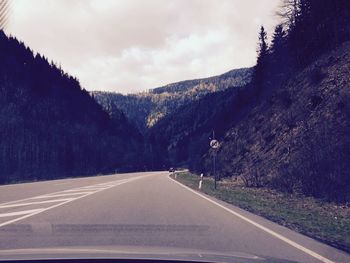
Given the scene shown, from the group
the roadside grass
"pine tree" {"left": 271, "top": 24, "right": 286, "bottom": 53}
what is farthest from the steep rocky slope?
"pine tree" {"left": 271, "top": 24, "right": 286, "bottom": 53}

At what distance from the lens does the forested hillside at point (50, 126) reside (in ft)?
313

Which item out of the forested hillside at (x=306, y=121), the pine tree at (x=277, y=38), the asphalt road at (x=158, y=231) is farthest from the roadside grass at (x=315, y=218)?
the pine tree at (x=277, y=38)

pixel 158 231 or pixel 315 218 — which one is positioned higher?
pixel 158 231

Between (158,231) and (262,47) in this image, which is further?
(262,47)

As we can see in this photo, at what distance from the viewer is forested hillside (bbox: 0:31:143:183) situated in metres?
95.4

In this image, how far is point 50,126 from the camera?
378ft

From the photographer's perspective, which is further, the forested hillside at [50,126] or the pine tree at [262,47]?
the forested hillside at [50,126]

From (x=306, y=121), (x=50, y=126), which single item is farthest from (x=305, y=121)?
(x=50, y=126)

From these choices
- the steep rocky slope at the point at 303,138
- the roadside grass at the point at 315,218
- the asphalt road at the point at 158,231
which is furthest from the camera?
the steep rocky slope at the point at 303,138

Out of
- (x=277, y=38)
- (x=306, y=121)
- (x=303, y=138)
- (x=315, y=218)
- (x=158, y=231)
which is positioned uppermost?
(x=277, y=38)

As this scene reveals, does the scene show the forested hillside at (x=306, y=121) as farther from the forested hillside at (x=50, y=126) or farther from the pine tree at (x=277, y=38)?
the forested hillside at (x=50, y=126)

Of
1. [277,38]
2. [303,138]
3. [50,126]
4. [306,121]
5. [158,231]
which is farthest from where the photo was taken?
[50,126]

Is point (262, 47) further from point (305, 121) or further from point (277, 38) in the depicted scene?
point (305, 121)

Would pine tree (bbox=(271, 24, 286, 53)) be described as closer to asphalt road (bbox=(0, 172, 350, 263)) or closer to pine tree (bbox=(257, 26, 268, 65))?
pine tree (bbox=(257, 26, 268, 65))
